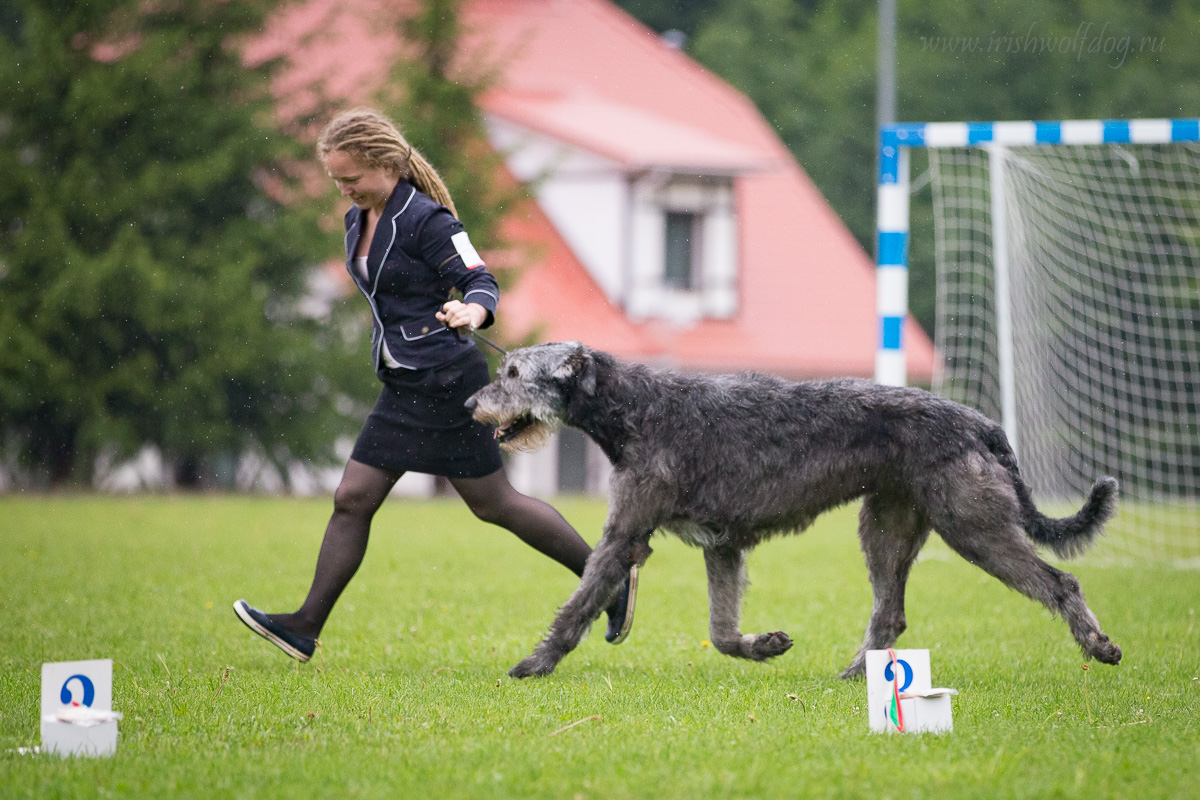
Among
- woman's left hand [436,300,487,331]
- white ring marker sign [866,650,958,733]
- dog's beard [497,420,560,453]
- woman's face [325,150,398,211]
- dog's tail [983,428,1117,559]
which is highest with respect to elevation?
woman's face [325,150,398,211]

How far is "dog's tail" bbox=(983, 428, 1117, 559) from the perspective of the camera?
5145 mm

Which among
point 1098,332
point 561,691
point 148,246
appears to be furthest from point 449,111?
point 561,691

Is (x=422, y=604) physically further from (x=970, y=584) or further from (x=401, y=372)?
(x=970, y=584)

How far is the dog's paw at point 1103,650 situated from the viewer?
4.88 m

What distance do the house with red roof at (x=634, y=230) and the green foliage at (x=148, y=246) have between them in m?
1.39

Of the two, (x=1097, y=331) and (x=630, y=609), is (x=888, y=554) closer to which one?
(x=630, y=609)

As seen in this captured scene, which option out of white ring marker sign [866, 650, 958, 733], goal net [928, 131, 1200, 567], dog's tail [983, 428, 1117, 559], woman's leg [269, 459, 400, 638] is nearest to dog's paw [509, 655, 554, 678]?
woman's leg [269, 459, 400, 638]

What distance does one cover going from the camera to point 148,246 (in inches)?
754

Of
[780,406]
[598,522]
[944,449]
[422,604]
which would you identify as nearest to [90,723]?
[780,406]

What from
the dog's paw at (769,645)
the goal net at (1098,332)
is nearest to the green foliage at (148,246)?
the goal net at (1098,332)

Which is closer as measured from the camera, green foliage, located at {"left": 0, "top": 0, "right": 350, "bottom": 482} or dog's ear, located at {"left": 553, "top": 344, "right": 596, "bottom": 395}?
dog's ear, located at {"left": 553, "top": 344, "right": 596, "bottom": 395}

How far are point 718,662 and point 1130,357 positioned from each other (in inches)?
462

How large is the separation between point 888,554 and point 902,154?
4685 mm

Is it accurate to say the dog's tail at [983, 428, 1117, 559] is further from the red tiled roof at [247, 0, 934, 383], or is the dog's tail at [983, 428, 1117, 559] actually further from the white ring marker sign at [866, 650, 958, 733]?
the red tiled roof at [247, 0, 934, 383]
